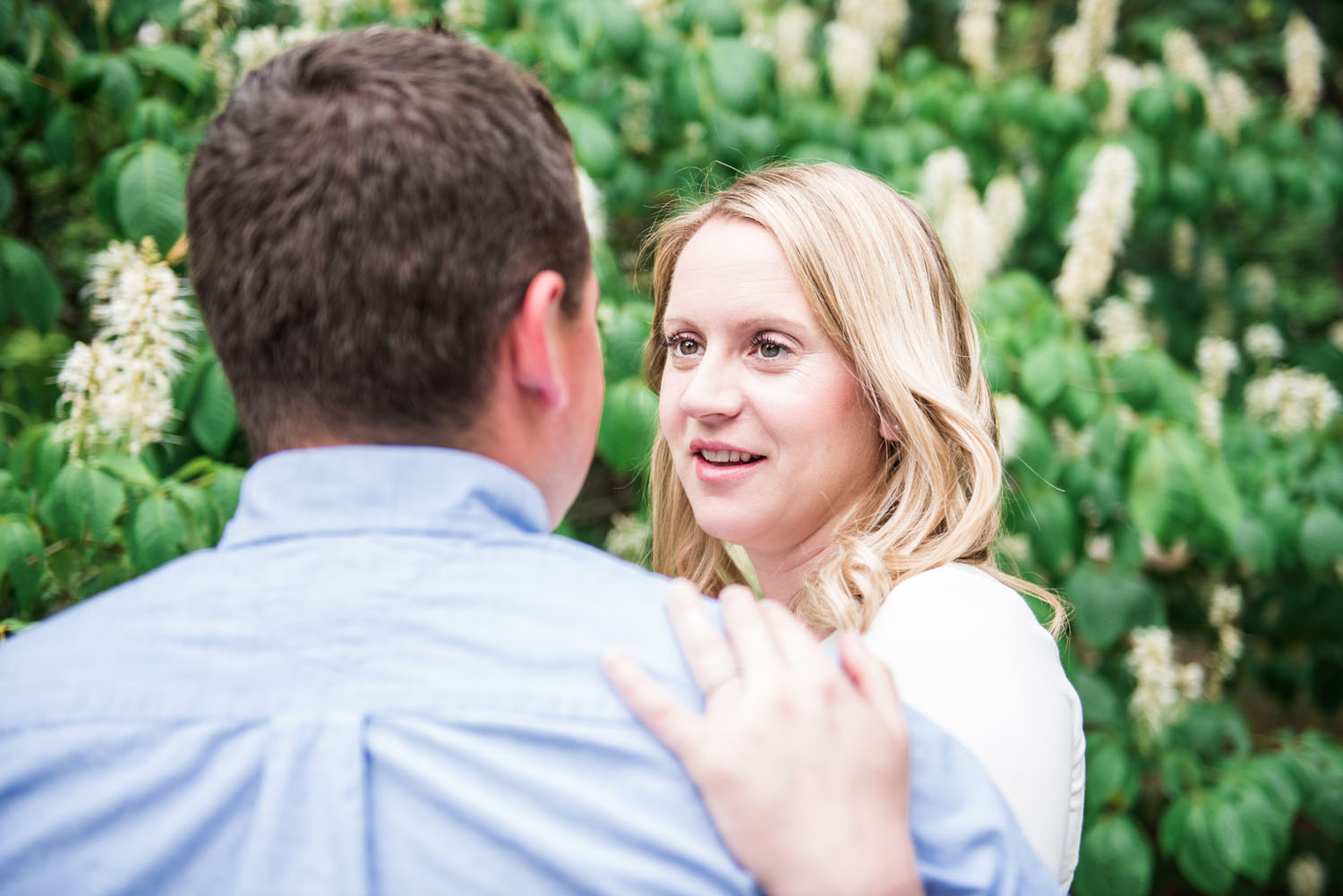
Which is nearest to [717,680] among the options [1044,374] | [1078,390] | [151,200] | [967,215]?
[151,200]

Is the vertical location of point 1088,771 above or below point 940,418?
below

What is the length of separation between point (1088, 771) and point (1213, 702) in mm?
681

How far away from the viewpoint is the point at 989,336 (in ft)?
8.73

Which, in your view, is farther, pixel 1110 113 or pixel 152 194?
pixel 1110 113

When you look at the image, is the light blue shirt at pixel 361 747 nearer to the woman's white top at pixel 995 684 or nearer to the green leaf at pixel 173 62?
the woman's white top at pixel 995 684

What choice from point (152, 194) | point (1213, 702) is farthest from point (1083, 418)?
point (152, 194)

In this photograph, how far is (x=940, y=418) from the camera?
157 cm

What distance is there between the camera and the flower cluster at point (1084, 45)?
345 cm

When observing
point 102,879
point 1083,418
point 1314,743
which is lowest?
point 1314,743

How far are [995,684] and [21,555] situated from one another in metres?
1.43

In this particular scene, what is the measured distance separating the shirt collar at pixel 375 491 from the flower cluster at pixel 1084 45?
312cm

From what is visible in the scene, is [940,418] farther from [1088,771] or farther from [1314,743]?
[1314,743]

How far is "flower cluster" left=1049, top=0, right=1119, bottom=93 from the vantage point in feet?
11.3

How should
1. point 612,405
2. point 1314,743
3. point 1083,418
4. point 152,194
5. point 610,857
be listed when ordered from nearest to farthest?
point 610,857 → point 152,194 → point 612,405 → point 1083,418 → point 1314,743
